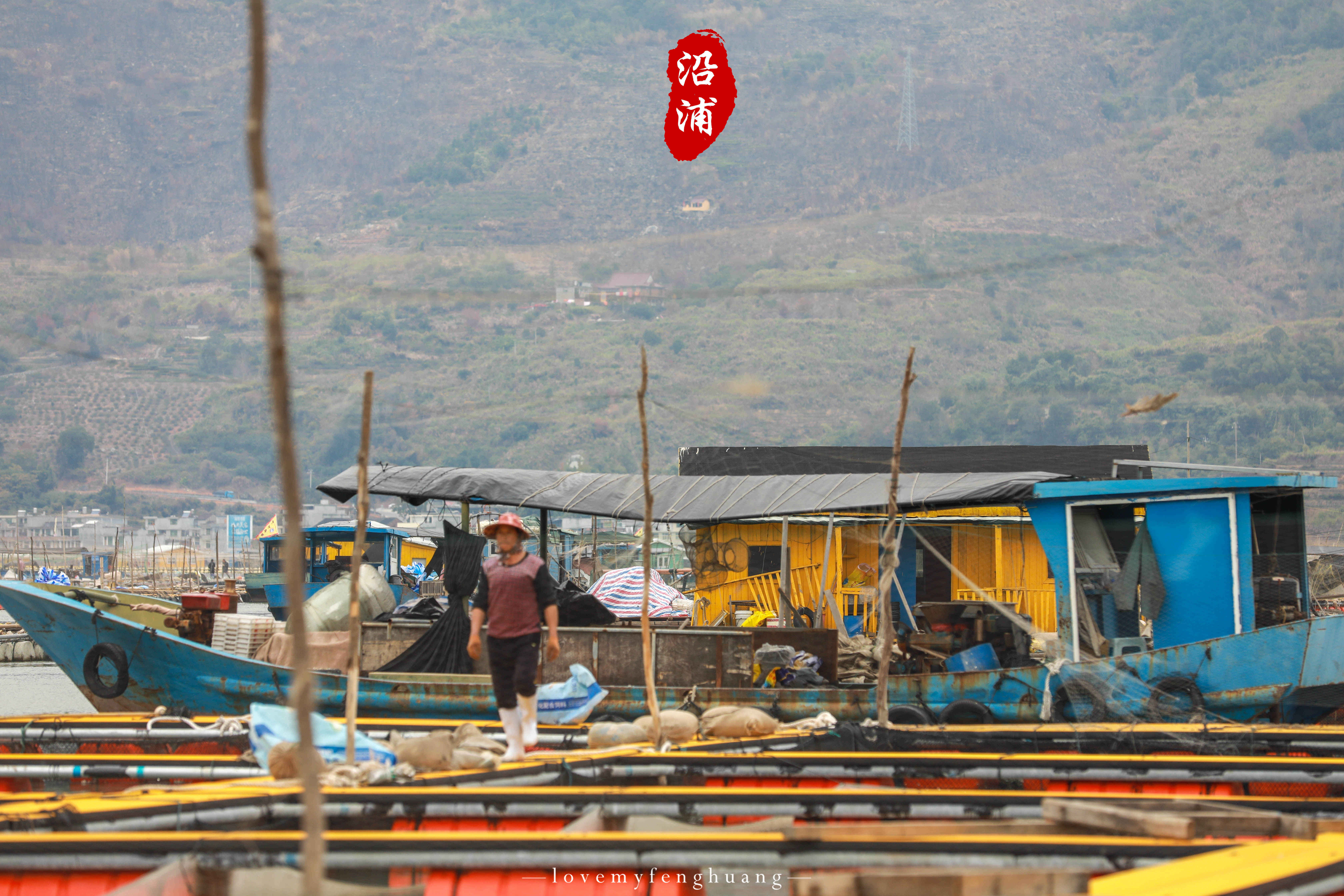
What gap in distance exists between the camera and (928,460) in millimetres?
25219

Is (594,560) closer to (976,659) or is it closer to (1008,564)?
(1008,564)

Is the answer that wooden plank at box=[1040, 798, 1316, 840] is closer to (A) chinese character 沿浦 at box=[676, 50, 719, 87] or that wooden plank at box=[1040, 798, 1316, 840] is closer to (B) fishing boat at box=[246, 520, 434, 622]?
(B) fishing boat at box=[246, 520, 434, 622]

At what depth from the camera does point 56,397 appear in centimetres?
13600

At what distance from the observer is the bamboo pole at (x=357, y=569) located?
7.25m

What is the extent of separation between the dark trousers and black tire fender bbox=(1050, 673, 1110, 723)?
203 inches

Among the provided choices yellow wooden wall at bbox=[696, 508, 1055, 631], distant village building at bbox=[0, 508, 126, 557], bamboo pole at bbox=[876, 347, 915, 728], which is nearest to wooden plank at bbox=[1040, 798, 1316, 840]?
bamboo pole at bbox=[876, 347, 915, 728]

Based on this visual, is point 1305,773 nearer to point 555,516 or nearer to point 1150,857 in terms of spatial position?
point 1150,857

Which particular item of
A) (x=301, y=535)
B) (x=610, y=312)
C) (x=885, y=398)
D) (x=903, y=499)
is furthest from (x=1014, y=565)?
(x=610, y=312)

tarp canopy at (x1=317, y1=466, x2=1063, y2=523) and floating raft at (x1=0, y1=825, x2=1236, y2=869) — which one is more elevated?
tarp canopy at (x1=317, y1=466, x2=1063, y2=523)

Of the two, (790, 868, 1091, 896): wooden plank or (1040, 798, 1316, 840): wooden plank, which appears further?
(1040, 798, 1316, 840): wooden plank

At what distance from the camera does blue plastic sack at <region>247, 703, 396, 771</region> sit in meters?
7.62

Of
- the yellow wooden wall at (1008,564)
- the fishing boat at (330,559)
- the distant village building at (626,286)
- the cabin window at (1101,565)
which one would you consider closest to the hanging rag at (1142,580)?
the cabin window at (1101,565)

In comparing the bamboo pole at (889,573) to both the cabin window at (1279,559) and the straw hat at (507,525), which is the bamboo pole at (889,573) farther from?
the cabin window at (1279,559)

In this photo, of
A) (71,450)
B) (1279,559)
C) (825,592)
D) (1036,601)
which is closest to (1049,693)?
(1279,559)
